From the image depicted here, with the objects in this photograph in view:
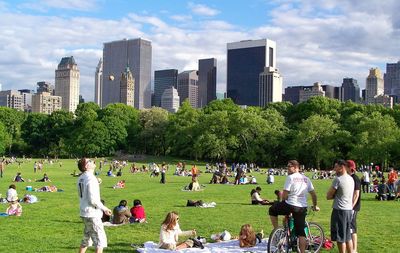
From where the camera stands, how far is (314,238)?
451 inches

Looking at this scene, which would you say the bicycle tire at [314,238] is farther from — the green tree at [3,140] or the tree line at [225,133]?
the green tree at [3,140]

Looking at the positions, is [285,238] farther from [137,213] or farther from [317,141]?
[317,141]

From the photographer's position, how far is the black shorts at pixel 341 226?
1027cm

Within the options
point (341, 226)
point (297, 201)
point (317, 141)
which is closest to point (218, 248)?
point (297, 201)

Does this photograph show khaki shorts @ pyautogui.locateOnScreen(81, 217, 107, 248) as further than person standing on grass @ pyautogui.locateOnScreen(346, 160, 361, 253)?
No

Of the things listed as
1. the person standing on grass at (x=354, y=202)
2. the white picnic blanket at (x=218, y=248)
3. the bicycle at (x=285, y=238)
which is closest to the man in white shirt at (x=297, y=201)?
the bicycle at (x=285, y=238)

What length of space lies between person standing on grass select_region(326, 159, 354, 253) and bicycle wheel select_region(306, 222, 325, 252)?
96 centimetres

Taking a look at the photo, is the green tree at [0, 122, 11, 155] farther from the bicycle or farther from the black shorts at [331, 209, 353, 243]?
the black shorts at [331, 209, 353, 243]

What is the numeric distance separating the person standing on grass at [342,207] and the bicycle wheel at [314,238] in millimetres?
962

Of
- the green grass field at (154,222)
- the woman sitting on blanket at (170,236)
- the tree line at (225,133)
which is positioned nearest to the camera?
the woman sitting on blanket at (170,236)

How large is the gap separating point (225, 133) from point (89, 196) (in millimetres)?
73892

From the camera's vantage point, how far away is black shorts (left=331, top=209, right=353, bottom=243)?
10.3 meters

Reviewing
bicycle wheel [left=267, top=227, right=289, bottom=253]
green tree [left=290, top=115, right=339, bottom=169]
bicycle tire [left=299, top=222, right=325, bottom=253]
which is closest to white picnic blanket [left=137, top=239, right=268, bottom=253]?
bicycle wheel [left=267, top=227, right=289, bottom=253]

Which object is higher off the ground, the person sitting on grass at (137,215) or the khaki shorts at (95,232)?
the khaki shorts at (95,232)
